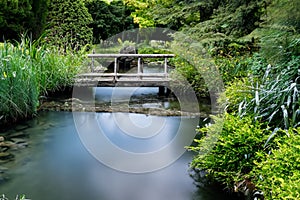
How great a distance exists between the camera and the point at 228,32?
6.48m

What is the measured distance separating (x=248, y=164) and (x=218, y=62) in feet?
12.3

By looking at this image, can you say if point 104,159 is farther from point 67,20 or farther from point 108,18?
point 108,18

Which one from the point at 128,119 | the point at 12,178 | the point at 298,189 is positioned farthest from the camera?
the point at 128,119

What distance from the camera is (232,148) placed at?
9.20 ft

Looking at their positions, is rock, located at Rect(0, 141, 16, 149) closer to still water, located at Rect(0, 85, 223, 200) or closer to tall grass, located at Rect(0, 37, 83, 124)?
still water, located at Rect(0, 85, 223, 200)

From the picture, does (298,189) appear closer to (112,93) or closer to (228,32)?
(228,32)

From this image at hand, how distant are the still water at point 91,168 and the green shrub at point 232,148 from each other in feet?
0.77

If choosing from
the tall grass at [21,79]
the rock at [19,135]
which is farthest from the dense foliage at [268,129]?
the tall grass at [21,79]

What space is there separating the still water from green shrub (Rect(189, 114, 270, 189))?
0.24 m

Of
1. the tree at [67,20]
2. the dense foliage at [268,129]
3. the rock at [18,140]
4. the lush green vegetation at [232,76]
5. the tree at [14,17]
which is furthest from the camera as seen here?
the tree at [67,20]

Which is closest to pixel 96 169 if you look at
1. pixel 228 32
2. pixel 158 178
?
pixel 158 178

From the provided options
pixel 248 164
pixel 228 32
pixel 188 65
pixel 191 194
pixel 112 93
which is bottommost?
pixel 191 194

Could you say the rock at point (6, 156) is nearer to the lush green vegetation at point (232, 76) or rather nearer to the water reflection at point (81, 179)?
the water reflection at point (81, 179)

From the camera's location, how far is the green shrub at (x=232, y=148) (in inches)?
110
